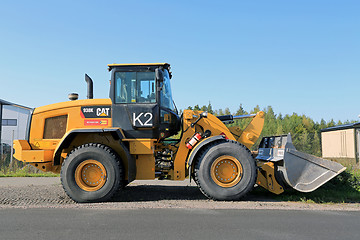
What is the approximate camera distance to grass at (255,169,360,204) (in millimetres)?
7184

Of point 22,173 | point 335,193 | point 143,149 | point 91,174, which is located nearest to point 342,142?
point 335,193

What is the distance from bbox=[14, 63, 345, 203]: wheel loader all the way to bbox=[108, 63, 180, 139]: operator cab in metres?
0.02

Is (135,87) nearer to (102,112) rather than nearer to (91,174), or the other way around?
(102,112)

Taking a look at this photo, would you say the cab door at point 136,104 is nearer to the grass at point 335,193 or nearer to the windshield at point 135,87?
the windshield at point 135,87

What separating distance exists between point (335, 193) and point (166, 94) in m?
4.68

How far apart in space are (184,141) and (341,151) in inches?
706

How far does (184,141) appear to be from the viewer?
754 centimetres

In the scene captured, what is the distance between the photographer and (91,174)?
6.91m

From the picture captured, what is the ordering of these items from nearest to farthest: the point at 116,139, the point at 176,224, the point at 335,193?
the point at 176,224
the point at 116,139
the point at 335,193

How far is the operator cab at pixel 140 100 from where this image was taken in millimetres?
7215

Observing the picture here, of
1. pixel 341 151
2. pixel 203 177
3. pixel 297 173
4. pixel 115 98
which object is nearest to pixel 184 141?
pixel 203 177

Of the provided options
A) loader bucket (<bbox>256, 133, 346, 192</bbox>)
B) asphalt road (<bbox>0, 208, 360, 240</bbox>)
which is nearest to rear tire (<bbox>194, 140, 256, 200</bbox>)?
loader bucket (<bbox>256, 133, 346, 192</bbox>)

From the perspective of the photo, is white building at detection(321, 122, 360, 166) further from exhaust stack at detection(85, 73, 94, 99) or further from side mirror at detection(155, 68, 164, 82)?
exhaust stack at detection(85, 73, 94, 99)

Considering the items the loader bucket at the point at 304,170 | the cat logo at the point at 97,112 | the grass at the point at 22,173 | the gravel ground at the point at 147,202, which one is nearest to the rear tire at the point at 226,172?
the gravel ground at the point at 147,202
